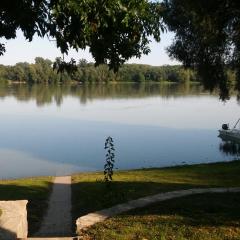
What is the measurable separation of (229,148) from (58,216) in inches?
1024

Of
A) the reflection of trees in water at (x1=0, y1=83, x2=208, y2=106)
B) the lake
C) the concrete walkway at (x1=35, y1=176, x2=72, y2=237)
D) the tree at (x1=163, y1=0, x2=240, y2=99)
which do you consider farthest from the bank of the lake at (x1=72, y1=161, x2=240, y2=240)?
the reflection of trees in water at (x1=0, y1=83, x2=208, y2=106)

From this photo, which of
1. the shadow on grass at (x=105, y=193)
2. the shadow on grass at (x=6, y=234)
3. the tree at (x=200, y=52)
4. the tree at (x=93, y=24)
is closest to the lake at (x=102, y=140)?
the tree at (x=200, y=52)

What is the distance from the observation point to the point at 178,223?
26.7ft

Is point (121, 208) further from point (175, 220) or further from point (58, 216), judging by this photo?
point (58, 216)

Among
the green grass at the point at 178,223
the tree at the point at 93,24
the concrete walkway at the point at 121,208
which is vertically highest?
the tree at the point at 93,24

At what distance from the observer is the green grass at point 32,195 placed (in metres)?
11.0

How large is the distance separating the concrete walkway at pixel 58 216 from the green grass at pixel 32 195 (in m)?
0.17

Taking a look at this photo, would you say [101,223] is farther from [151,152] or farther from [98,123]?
[98,123]

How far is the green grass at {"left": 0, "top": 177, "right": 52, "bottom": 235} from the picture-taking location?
11.0 metres

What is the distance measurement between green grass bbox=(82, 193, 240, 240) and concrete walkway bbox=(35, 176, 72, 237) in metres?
1.67

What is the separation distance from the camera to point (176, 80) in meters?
161

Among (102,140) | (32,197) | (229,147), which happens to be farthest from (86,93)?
(32,197)

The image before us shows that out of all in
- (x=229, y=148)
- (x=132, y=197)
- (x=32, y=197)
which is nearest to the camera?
(x=132, y=197)

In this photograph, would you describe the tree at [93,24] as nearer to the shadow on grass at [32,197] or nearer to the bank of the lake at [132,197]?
Answer: the bank of the lake at [132,197]
